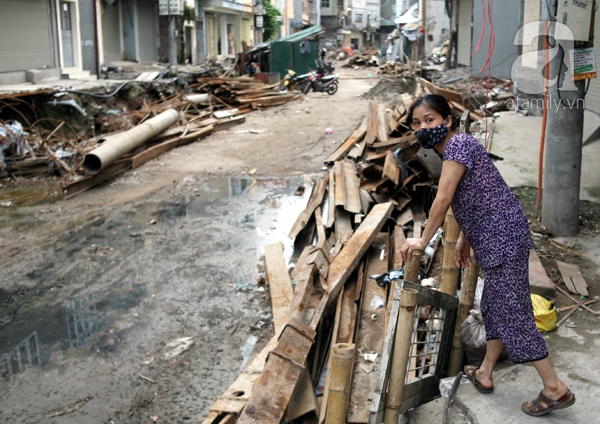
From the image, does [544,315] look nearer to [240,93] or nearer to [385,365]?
[385,365]

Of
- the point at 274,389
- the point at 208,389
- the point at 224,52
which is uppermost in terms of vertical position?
the point at 224,52

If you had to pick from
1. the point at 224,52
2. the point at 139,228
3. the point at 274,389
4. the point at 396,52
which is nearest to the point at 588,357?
the point at 274,389

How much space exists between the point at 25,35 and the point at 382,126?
1176 centimetres

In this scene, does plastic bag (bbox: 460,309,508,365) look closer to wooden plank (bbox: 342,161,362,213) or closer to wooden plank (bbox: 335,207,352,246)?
wooden plank (bbox: 335,207,352,246)

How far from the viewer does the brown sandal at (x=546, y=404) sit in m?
2.80

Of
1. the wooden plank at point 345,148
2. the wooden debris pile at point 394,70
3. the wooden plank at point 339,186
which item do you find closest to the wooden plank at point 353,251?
the wooden plank at point 339,186

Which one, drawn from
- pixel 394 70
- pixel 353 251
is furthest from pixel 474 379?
pixel 394 70

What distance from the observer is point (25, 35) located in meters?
16.7

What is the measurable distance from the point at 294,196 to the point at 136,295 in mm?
3903

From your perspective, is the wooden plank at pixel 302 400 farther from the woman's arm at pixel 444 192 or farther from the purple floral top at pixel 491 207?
the purple floral top at pixel 491 207

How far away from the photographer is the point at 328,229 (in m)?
6.88

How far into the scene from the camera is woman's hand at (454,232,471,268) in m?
3.25

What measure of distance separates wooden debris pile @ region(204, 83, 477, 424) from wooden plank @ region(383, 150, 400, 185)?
0.04 ft

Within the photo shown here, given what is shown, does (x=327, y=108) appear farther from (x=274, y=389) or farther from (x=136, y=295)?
(x=274, y=389)
